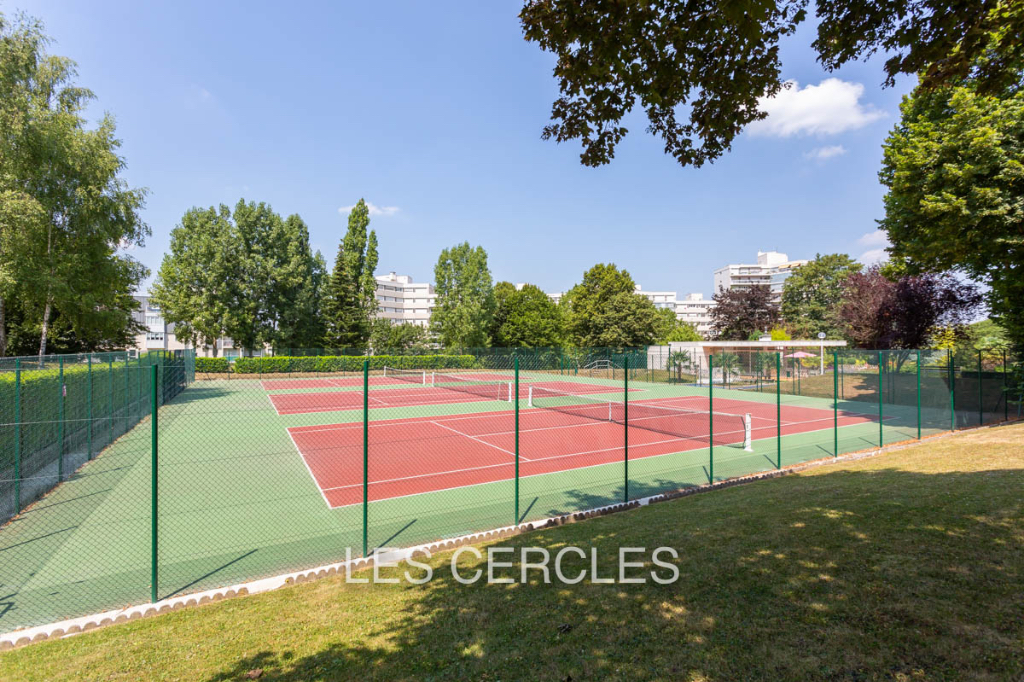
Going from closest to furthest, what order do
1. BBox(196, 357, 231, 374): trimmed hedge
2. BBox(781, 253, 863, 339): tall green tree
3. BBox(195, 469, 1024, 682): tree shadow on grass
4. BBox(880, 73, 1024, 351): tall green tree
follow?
BBox(195, 469, 1024, 682): tree shadow on grass
BBox(880, 73, 1024, 351): tall green tree
BBox(196, 357, 231, 374): trimmed hedge
BBox(781, 253, 863, 339): tall green tree

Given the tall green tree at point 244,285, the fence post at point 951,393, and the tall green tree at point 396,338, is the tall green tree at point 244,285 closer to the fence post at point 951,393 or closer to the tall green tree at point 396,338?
the tall green tree at point 396,338

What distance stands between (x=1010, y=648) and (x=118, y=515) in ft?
36.9

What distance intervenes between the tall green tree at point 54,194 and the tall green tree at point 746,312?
58358mm

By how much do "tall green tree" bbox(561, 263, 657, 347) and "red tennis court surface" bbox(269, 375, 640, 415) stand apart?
28.3m

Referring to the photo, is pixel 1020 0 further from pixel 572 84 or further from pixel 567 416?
pixel 567 416

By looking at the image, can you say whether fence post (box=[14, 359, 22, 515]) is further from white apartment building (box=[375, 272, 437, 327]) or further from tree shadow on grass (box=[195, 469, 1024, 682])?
white apartment building (box=[375, 272, 437, 327])

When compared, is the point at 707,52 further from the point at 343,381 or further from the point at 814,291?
the point at 814,291

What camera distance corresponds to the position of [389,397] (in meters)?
26.9

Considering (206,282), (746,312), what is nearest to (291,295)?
(206,282)

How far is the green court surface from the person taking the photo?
5773 mm

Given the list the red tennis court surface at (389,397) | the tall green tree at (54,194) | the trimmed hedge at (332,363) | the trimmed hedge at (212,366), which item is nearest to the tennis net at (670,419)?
the red tennis court surface at (389,397)

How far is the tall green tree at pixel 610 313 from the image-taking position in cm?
5812

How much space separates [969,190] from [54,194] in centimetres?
3632

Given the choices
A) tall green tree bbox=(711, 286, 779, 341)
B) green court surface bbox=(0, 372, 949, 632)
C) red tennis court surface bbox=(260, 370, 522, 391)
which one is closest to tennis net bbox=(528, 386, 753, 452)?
green court surface bbox=(0, 372, 949, 632)
